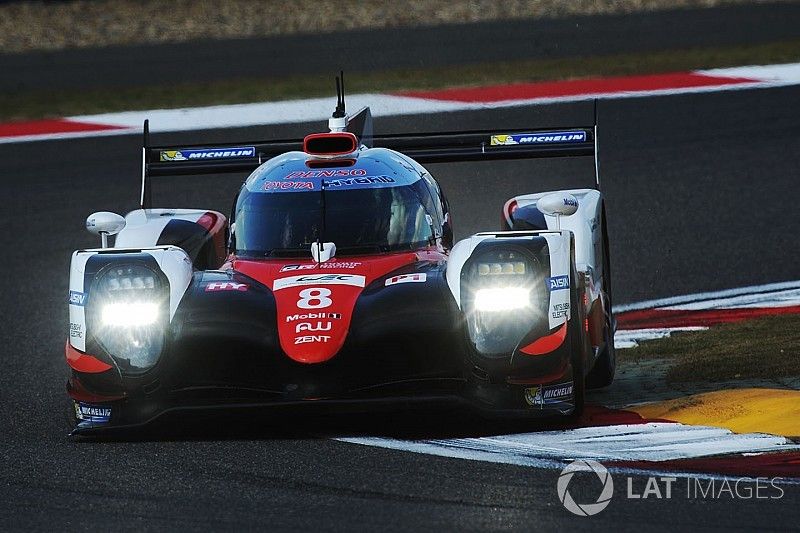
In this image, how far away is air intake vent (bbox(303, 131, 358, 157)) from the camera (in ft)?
26.2

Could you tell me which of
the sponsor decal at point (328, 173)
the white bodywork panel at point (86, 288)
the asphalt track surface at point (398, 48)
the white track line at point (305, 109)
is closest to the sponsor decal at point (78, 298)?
the white bodywork panel at point (86, 288)

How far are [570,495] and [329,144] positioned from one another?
3.07 meters

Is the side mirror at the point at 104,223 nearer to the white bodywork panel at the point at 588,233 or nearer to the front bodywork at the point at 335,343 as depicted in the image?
the front bodywork at the point at 335,343

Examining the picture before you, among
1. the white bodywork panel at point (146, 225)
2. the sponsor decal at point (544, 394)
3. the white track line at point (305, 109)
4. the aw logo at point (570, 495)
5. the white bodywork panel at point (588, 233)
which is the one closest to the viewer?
the aw logo at point (570, 495)

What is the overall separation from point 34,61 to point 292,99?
18.7 feet

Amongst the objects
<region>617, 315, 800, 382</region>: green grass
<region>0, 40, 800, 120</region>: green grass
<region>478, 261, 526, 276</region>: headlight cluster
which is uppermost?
<region>0, 40, 800, 120</region>: green grass

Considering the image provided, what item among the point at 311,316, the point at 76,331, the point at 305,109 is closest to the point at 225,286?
the point at 311,316

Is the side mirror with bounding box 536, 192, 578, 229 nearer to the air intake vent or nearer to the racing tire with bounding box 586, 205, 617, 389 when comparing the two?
the racing tire with bounding box 586, 205, 617, 389

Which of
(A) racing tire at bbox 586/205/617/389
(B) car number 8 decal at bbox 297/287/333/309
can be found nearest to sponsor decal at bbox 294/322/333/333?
(B) car number 8 decal at bbox 297/287/333/309

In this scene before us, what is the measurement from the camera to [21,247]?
1190 centimetres

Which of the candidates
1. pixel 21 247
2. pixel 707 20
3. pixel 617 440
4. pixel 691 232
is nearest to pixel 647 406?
pixel 617 440

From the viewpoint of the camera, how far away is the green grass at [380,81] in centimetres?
1597

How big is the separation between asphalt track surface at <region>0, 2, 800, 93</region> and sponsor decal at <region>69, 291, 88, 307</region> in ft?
36.4

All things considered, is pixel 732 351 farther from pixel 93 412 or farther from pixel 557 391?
pixel 93 412
